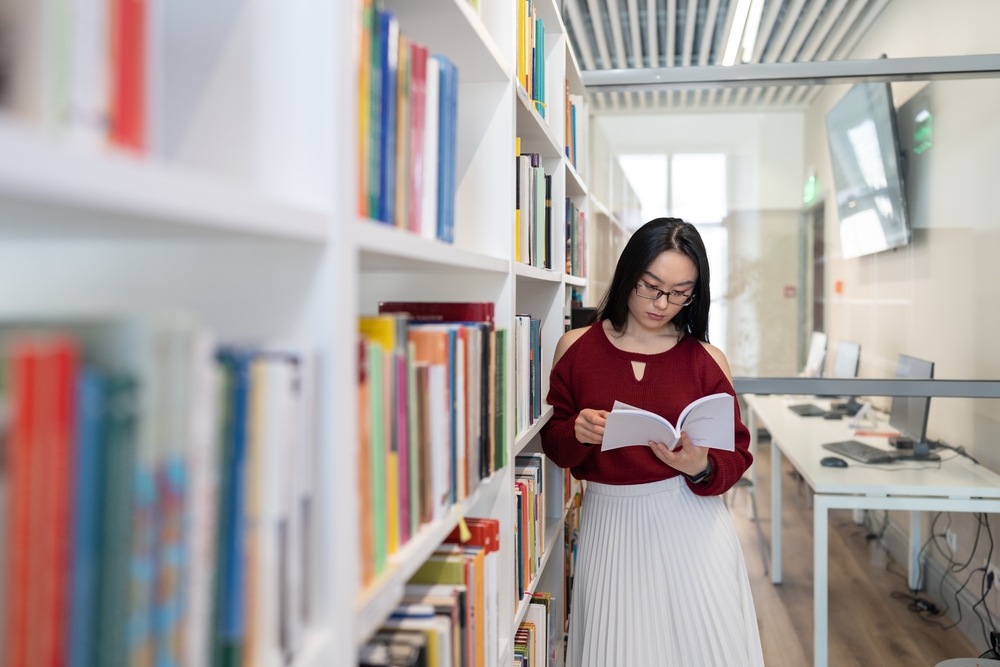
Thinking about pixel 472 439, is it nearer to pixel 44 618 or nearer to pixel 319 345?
pixel 319 345

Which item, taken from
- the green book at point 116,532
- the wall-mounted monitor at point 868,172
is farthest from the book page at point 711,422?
the wall-mounted monitor at point 868,172

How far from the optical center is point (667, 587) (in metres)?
1.77

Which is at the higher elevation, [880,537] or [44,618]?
[44,618]

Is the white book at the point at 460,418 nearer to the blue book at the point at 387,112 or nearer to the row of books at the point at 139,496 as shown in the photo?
the blue book at the point at 387,112

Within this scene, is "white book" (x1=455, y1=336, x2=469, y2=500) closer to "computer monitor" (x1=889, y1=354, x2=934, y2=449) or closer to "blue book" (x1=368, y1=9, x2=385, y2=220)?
"blue book" (x1=368, y1=9, x2=385, y2=220)

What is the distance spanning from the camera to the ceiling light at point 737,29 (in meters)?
2.97

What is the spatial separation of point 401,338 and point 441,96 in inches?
13.2

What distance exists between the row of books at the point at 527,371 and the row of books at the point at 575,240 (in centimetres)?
51

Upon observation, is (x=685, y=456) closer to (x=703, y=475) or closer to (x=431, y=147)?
(x=703, y=475)

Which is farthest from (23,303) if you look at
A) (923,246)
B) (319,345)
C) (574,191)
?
(923,246)

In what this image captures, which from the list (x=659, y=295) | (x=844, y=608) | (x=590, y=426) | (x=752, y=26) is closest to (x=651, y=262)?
(x=659, y=295)

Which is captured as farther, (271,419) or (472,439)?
(472,439)

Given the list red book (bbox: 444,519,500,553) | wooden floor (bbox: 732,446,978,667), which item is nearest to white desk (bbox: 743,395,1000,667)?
wooden floor (bbox: 732,446,978,667)

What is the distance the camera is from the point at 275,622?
563mm
